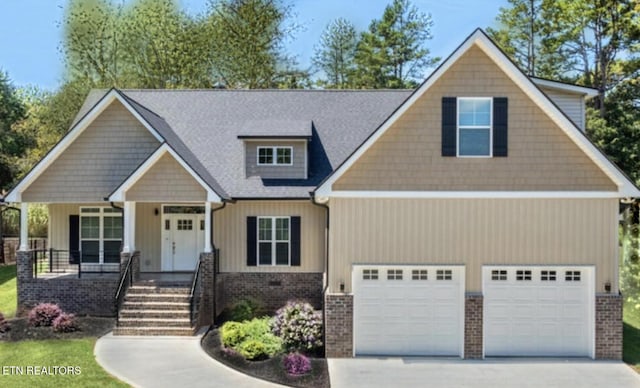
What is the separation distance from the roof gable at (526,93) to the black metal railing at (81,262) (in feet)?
27.7

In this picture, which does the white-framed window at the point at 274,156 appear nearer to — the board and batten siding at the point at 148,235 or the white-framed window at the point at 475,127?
the board and batten siding at the point at 148,235

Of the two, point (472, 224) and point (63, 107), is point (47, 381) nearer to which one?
point (472, 224)

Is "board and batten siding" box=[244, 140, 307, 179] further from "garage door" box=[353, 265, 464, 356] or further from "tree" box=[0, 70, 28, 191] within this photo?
"tree" box=[0, 70, 28, 191]

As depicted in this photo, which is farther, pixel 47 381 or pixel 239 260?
pixel 239 260

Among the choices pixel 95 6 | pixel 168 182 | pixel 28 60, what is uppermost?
pixel 95 6

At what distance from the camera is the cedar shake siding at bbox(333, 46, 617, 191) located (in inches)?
461

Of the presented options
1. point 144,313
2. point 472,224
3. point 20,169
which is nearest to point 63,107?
point 20,169

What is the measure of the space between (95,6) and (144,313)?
1123 inches

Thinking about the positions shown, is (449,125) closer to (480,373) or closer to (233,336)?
(480,373)

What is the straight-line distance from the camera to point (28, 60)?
111 feet

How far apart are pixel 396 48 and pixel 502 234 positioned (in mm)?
27449

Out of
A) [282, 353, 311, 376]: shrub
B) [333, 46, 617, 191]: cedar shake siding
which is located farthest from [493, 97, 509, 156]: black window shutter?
[282, 353, 311, 376]: shrub

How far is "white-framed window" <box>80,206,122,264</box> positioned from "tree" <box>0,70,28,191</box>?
1425 cm

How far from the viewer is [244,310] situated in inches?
556
